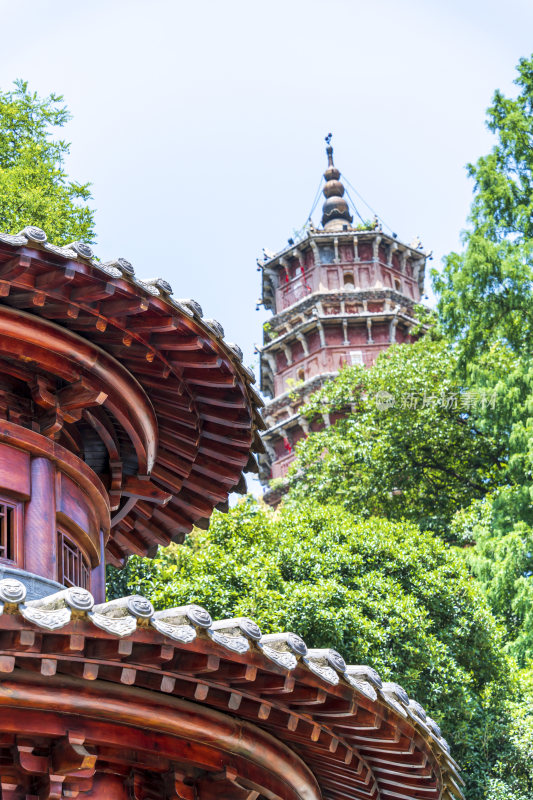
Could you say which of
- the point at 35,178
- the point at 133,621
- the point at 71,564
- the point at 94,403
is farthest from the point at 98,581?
the point at 35,178

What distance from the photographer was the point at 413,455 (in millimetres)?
32406

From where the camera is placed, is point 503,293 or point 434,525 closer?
point 503,293

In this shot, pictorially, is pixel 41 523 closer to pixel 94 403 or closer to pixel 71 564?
pixel 71 564

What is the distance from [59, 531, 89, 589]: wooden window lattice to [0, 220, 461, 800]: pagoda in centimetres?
2

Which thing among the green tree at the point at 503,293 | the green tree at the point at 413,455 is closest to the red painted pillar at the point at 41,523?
the green tree at the point at 503,293

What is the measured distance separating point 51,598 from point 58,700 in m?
0.67

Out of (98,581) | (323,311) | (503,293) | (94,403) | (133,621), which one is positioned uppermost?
(323,311)

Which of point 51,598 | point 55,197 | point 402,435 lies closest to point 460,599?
point 402,435

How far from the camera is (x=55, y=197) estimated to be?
1992 cm

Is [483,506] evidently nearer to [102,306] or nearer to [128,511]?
[128,511]

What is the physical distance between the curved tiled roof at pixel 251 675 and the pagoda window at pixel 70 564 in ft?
5.68

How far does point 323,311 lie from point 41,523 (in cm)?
3970

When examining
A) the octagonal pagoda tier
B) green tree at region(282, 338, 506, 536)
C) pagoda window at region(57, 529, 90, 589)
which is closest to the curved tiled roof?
the octagonal pagoda tier

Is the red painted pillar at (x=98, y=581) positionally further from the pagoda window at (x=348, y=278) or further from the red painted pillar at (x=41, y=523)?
the pagoda window at (x=348, y=278)
